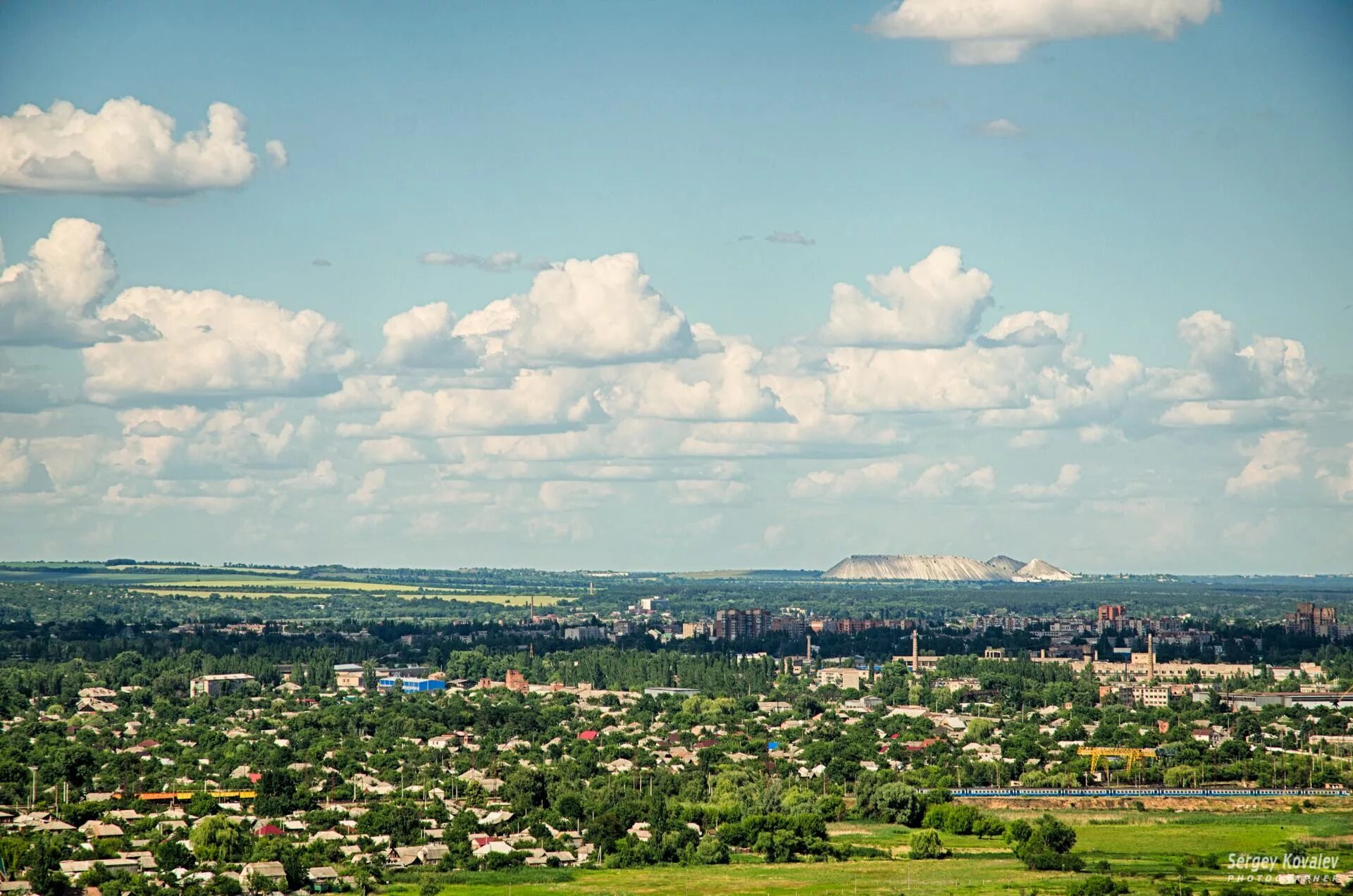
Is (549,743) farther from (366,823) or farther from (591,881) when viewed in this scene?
(591,881)

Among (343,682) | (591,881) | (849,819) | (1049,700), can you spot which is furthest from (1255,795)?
(343,682)

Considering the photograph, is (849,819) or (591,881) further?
(849,819)

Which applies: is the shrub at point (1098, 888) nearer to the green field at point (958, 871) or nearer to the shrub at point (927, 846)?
the green field at point (958, 871)

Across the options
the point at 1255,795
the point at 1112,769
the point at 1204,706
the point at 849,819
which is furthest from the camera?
the point at 1204,706

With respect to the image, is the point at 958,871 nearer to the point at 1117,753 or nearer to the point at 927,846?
the point at 927,846

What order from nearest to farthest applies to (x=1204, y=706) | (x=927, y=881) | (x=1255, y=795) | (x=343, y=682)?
(x=927, y=881)
(x=1255, y=795)
(x=1204, y=706)
(x=343, y=682)

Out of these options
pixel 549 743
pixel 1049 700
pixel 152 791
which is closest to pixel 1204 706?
pixel 1049 700

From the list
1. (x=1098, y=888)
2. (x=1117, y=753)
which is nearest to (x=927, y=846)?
(x=1098, y=888)
